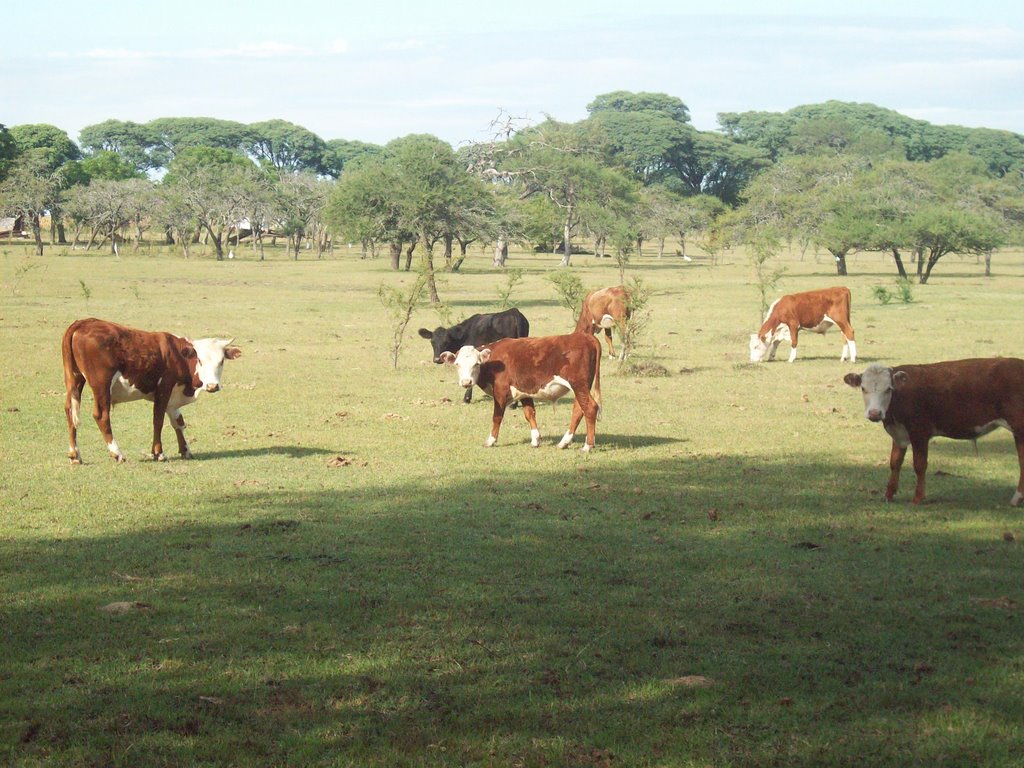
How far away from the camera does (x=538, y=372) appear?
13555mm

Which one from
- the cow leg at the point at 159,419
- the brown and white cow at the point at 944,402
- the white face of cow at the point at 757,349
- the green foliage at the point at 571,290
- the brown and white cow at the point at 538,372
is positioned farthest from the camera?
the green foliage at the point at 571,290

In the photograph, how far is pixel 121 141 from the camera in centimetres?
13725

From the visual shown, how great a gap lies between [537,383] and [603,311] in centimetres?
1209

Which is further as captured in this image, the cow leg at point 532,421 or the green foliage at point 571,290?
the green foliage at point 571,290

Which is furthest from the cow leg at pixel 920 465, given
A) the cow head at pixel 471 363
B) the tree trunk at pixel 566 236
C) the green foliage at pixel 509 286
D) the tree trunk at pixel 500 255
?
the tree trunk at pixel 566 236

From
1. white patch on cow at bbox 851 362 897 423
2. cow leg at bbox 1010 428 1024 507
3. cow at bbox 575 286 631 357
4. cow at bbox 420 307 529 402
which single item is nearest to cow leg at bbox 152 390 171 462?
cow at bbox 420 307 529 402

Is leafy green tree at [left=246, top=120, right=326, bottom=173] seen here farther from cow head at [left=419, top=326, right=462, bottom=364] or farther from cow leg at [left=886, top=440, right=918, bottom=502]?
cow leg at [left=886, top=440, right=918, bottom=502]

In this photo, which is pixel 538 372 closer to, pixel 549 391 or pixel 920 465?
pixel 549 391

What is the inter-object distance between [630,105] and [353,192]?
10506 cm

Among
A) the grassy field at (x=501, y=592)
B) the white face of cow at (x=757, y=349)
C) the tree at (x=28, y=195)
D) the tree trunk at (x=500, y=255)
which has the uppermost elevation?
the tree at (x=28, y=195)

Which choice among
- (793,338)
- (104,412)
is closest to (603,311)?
(793,338)

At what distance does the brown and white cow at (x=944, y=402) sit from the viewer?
33.8 ft

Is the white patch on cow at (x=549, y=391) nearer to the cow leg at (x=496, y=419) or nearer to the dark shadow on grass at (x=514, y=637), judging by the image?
the cow leg at (x=496, y=419)

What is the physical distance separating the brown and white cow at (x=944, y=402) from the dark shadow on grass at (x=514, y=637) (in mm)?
590
